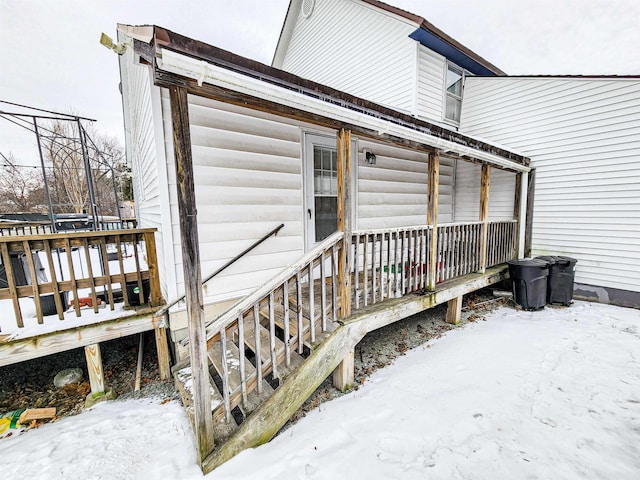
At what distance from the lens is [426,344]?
3.88 m

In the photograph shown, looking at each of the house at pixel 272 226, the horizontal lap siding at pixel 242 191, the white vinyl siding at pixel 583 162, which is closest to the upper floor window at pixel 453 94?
the white vinyl siding at pixel 583 162

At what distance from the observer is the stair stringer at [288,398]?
2047mm

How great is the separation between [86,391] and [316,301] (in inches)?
116

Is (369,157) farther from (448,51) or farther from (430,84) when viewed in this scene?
(448,51)

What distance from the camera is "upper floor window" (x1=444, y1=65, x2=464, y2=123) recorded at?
6.68m

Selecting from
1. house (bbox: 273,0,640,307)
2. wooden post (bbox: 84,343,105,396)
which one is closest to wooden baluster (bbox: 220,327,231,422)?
wooden post (bbox: 84,343,105,396)

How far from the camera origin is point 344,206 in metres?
2.77

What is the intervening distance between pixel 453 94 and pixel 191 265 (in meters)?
7.71

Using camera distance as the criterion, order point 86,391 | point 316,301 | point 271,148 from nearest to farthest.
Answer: point 86,391 < point 316,301 < point 271,148

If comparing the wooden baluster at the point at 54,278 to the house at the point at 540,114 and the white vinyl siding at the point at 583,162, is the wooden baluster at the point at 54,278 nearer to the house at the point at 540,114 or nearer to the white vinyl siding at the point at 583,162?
the house at the point at 540,114

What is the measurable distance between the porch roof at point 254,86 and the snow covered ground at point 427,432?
278cm

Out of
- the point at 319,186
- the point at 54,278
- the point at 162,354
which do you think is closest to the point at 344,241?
the point at 319,186

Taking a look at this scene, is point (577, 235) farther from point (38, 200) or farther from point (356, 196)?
point (38, 200)

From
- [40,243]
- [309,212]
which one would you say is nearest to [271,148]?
[309,212]
